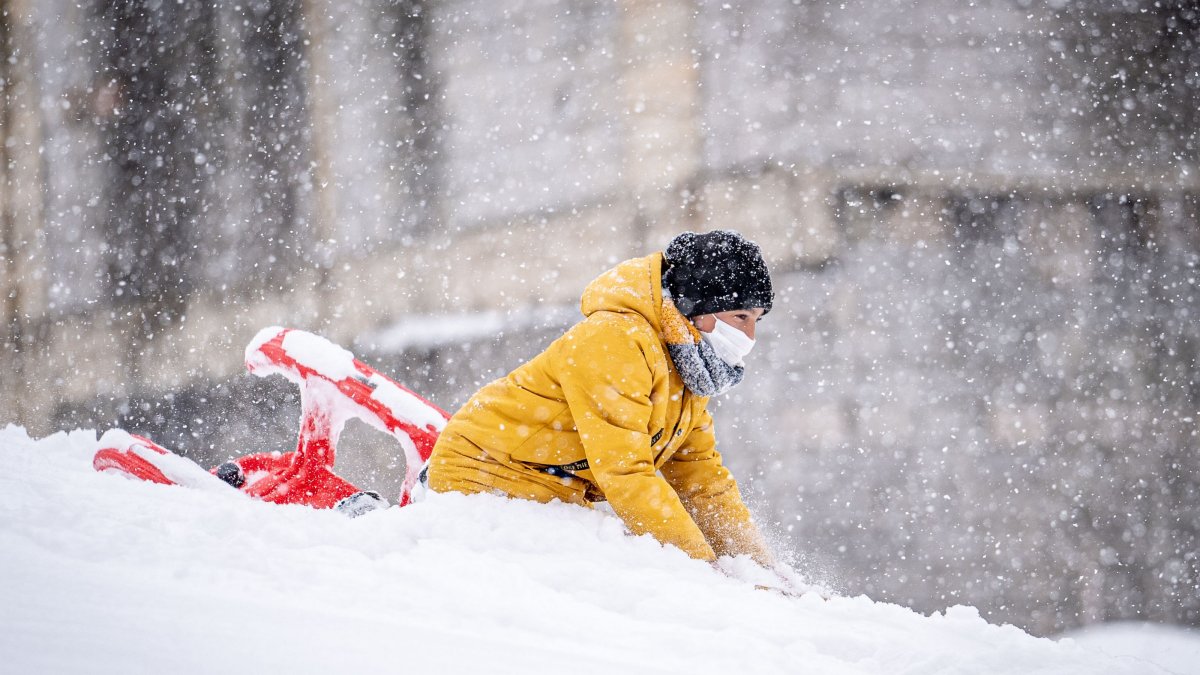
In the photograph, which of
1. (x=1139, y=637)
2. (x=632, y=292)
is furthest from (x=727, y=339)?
(x=1139, y=637)

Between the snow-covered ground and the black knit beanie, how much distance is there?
0.66m

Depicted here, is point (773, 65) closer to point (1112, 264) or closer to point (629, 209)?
point (629, 209)

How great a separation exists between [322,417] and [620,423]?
1985mm

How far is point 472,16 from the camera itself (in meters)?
6.56

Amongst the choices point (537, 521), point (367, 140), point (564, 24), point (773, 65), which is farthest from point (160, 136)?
point (537, 521)

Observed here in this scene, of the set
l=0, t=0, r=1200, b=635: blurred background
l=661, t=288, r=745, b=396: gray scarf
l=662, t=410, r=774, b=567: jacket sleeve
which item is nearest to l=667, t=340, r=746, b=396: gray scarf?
l=661, t=288, r=745, b=396: gray scarf

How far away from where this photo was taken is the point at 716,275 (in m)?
2.34

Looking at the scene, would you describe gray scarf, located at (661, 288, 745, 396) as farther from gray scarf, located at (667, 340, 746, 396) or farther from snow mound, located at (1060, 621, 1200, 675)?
snow mound, located at (1060, 621, 1200, 675)

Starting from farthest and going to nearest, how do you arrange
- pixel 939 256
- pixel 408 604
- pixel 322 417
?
1. pixel 939 256
2. pixel 322 417
3. pixel 408 604

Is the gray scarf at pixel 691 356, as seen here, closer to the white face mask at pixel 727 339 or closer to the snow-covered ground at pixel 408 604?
the white face mask at pixel 727 339

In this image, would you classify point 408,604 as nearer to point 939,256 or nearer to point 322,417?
point 322,417

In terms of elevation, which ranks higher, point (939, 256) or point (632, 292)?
point (939, 256)

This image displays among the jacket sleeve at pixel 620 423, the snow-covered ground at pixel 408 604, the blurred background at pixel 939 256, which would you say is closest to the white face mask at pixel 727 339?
the jacket sleeve at pixel 620 423

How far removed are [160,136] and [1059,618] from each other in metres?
9.43
